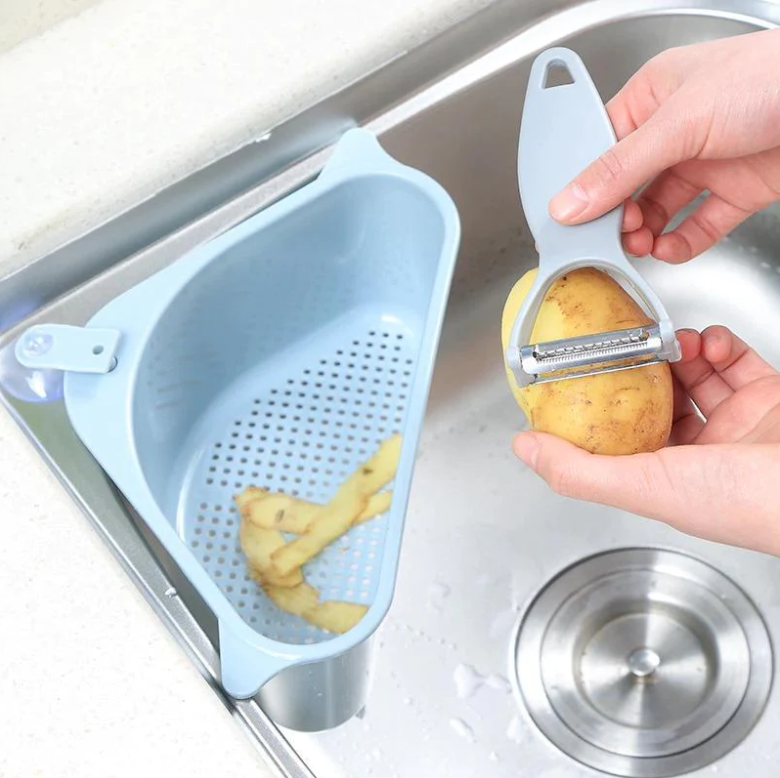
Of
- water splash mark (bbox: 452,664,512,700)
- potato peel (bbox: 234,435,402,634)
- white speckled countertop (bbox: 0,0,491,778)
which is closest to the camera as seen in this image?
white speckled countertop (bbox: 0,0,491,778)

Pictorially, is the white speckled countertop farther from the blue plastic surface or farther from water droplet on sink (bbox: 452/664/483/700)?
water droplet on sink (bbox: 452/664/483/700)

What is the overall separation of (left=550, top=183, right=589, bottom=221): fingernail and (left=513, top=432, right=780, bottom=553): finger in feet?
0.53

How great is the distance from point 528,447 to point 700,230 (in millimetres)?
302

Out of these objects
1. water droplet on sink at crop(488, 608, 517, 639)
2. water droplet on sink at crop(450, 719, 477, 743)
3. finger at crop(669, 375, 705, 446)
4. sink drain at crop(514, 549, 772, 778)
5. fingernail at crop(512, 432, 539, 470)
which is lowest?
sink drain at crop(514, 549, 772, 778)

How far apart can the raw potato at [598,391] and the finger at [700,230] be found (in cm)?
17

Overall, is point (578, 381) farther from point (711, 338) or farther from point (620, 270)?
point (711, 338)

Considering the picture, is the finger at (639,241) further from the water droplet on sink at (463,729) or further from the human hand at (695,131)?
the water droplet on sink at (463,729)

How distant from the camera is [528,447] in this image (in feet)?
2.33

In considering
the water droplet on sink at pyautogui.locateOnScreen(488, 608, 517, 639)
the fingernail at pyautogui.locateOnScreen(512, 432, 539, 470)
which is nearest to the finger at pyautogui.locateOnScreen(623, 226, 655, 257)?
the fingernail at pyautogui.locateOnScreen(512, 432, 539, 470)

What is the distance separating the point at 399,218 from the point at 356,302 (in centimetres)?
12

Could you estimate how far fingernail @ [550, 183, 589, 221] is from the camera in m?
0.71

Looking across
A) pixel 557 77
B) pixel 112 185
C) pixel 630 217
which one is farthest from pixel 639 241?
pixel 112 185

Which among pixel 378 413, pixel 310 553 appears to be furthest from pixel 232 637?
pixel 378 413

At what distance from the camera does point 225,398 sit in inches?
36.1
